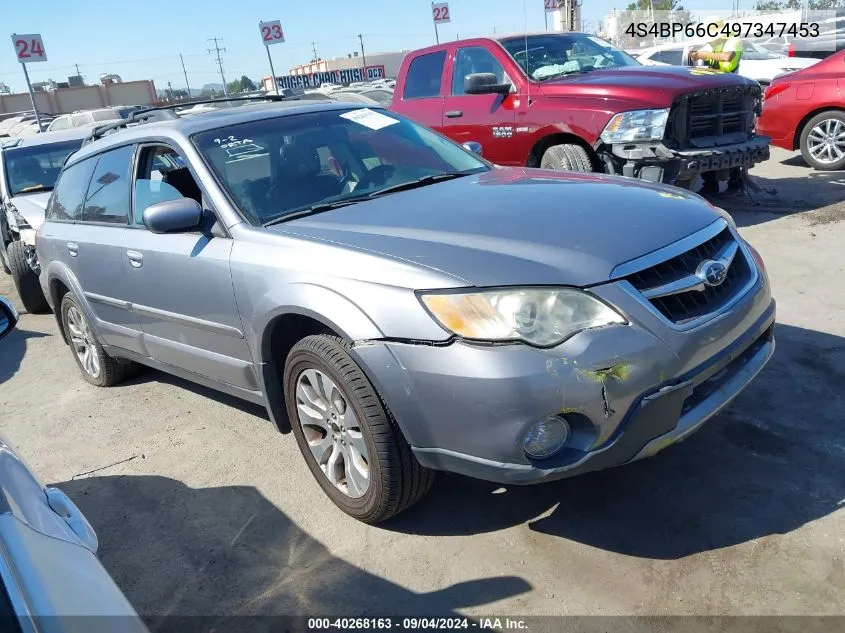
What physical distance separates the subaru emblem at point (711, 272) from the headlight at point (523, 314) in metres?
0.48

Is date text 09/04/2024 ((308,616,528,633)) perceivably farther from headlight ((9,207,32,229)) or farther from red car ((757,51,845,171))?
red car ((757,51,845,171))

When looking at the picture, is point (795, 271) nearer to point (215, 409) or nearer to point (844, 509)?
point (844, 509)

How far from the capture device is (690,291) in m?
2.59

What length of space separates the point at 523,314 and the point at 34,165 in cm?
845

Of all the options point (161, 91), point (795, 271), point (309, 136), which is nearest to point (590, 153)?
point (795, 271)

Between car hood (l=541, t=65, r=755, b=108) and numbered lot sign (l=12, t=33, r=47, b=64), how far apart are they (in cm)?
1515

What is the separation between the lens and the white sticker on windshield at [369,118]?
13.1ft

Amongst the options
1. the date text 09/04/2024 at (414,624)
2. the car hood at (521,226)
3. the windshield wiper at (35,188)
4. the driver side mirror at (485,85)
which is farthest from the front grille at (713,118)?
the windshield wiper at (35,188)

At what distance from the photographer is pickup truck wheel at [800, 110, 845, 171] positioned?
857 centimetres

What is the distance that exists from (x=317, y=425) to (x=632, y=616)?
143 centimetres

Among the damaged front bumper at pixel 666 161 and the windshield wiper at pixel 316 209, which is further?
the damaged front bumper at pixel 666 161

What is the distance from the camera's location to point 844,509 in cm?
271

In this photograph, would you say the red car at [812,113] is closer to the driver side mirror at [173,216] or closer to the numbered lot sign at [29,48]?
the driver side mirror at [173,216]

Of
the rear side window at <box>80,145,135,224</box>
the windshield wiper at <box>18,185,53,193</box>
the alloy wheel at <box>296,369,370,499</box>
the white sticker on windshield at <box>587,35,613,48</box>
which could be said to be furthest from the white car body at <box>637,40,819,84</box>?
the alloy wheel at <box>296,369,370,499</box>
